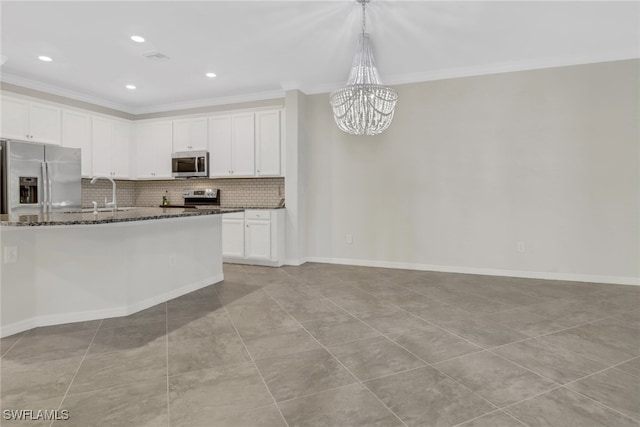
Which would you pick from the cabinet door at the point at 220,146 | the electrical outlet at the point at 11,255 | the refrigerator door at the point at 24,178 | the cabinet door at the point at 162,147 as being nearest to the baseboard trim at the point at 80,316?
the electrical outlet at the point at 11,255

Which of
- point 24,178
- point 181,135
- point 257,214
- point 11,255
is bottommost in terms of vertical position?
point 11,255

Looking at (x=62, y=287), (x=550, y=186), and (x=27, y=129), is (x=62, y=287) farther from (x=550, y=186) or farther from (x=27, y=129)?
(x=550, y=186)

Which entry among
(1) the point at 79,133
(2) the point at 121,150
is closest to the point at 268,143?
(2) the point at 121,150

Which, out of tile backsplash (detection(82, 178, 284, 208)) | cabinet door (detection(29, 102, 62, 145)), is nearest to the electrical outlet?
cabinet door (detection(29, 102, 62, 145))

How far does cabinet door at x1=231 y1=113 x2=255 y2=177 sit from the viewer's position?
5406mm

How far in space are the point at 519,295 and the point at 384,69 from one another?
10.6 ft

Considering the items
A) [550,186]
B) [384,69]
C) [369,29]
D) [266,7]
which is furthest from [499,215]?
[266,7]

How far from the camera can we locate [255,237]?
5109mm

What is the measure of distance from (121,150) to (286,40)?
12.9 ft

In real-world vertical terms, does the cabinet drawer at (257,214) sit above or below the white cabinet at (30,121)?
below

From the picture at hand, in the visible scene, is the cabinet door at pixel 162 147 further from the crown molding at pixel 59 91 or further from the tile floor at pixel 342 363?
the tile floor at pixel 342 363

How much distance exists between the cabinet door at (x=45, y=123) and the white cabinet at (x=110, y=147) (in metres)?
0.54

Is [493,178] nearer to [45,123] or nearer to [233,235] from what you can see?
[233,235]

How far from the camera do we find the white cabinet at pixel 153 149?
5.96 meters
